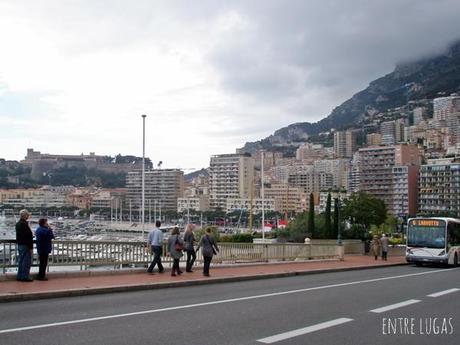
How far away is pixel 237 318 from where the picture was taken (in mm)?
10352

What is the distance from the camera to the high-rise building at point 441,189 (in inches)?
5669

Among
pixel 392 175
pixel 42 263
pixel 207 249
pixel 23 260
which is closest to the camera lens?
pixel 23 260

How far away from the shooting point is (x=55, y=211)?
16438cm

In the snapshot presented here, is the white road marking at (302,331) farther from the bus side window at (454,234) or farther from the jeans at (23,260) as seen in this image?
the bus side window at (454,234)

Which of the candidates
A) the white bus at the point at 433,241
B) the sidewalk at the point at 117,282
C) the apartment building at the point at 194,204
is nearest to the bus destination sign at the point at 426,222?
the white bus at the point at 433,241

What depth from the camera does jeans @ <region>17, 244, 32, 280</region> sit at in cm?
1455

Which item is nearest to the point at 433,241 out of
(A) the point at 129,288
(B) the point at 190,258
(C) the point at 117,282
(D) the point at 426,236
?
(D) the point at 426,236

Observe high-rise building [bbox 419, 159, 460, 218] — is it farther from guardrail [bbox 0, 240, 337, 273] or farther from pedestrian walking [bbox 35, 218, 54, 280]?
pedestrian walking [bbox 35, 218, 54, 280]

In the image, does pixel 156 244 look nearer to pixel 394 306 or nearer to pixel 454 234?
pixel 394 306

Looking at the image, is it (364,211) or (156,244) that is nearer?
(156,244)

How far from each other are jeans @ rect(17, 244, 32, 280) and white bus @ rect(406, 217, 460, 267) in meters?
23.7

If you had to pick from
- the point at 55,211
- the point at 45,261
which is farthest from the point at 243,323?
the point at 55,211

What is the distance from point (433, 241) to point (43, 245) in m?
23.6

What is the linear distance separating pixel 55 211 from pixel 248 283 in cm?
15550
